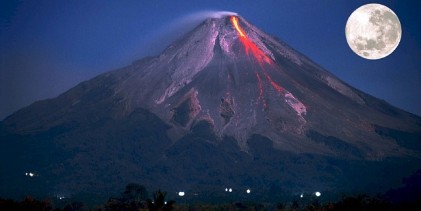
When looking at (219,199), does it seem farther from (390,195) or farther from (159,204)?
(159,204)

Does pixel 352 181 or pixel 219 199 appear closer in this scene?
pixel 219 199

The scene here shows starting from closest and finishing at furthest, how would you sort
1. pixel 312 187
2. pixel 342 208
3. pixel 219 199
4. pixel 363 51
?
pixel 342 208 → pixel 363 51 → pixel 219 199 → pixel 312 187

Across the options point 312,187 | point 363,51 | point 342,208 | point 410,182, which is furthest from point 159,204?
point 312,187

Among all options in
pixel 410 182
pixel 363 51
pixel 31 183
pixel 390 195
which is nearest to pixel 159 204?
pixel 363 51

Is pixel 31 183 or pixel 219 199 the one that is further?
pixel 31 183

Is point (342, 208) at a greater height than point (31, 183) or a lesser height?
lesser

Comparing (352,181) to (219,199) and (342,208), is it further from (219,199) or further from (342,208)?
(342,208)

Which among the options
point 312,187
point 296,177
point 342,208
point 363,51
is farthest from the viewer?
point 296,177

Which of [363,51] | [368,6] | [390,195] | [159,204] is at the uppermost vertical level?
[368,6]

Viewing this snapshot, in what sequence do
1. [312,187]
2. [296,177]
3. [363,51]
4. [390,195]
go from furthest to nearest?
[296,177], [312,187], [390,195], [363,51]
